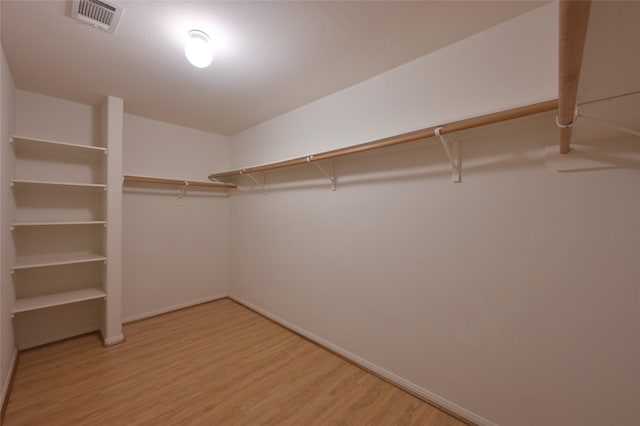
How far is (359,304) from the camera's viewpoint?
2.25 metres

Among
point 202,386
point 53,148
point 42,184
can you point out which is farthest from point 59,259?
point 202,386

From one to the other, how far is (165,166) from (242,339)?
2.33m

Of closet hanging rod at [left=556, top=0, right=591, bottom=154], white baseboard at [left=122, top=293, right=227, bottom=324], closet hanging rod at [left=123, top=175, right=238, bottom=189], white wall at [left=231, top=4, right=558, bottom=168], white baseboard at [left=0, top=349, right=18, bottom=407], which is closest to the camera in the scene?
closet hanging rod at [left=556, top=0, right=591, bottom=154]

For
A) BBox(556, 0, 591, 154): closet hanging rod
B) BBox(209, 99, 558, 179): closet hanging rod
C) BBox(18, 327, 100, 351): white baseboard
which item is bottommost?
BBox(18, 327, 100, 351): white baseboard

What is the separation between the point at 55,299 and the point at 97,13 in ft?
8.07

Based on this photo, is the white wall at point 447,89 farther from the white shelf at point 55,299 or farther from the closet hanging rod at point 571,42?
the white shelf at point 55,299

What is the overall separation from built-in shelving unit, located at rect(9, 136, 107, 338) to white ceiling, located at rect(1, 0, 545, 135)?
0.59 m

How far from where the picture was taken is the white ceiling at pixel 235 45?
1440 millimetres

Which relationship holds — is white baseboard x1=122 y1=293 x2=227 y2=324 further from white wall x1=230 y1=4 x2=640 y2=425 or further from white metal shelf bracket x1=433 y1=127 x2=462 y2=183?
white metal shelf bracket x1=433 y1=127 x2=462 y2=183

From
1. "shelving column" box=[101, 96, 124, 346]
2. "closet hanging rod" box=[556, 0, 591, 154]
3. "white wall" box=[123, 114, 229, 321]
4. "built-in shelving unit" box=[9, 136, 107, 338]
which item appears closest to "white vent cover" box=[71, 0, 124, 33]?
"shelving column" box=[101, 96, 124, 346]

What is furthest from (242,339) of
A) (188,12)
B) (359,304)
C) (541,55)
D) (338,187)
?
(541,55)

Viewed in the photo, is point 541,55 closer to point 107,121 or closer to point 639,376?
point 639,376

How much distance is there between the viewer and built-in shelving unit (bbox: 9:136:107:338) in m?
2.38

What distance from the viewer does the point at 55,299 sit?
7.93ft
